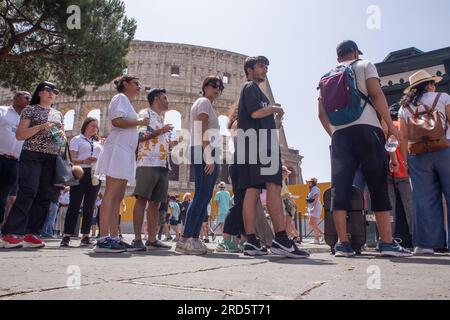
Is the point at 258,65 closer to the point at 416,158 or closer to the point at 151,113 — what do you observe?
the point at 151,113

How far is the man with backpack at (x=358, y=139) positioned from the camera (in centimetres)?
308

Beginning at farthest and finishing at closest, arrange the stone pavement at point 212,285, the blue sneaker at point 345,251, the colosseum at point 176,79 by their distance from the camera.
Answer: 1. the colosseum at point 176,79
2. the blue sneaker at point 345,251
3. the stone pavement at point 212,285

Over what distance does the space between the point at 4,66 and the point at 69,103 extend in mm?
24833

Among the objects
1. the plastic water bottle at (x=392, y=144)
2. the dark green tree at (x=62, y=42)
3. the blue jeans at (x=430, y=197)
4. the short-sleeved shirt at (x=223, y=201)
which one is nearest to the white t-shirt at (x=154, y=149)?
the plastic water bottle at (x=392, y=144)

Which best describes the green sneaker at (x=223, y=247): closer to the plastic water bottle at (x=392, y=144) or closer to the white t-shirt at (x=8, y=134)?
the plastic water bottle at (x=392, y=144)

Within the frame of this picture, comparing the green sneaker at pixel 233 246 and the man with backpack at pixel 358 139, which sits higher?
the man with backpack at pixel 358 139

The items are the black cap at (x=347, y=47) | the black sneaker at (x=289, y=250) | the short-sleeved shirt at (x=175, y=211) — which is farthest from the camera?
the short-sleeved shirt at (x=175, y=211)

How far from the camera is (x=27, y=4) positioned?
9.69 m

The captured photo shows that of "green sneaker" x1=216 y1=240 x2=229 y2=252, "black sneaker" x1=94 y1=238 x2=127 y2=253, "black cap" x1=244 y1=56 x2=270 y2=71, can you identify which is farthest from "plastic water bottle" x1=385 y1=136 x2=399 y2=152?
"black sneaker" x1=94 y1=238 x2=127 y2=253

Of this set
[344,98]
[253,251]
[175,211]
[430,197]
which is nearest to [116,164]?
[253,251]

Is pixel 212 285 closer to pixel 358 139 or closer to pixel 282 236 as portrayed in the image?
pixel 282 236

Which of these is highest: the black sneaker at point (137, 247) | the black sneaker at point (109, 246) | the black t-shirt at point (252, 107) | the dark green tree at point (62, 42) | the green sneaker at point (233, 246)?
the dark green tree at point (62, 42)

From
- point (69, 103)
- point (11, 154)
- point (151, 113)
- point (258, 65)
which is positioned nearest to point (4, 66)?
point (11, 154)

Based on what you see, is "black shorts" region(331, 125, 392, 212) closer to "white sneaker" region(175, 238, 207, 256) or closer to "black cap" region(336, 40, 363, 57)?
"black cap" region(336, 40, 363, 57)
